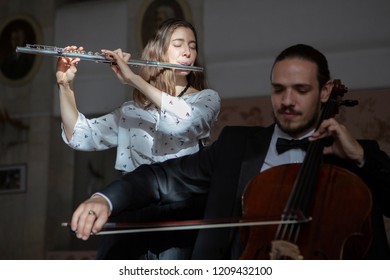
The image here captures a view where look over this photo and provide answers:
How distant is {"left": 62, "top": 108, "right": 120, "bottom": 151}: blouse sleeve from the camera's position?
2.73 m

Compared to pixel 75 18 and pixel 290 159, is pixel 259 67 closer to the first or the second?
pixel 290 159

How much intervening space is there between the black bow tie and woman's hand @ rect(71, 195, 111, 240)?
1.95ft

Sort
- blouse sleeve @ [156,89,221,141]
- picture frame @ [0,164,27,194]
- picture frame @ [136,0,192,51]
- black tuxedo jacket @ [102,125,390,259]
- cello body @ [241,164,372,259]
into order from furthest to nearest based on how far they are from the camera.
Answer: picture frame @ [0,164,27,194]
picture frame @ [136,0,192,51]
blouse sleeve @ [156,89,221,141]
black tuxedo jacket @ [102,125,390,259]
cello body @ [241,164,372,259]

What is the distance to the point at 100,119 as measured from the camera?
2.77 metres

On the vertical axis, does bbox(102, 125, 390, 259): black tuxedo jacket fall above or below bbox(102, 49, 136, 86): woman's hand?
below

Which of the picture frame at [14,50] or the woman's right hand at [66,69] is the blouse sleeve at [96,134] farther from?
the picture frame at [14,50]

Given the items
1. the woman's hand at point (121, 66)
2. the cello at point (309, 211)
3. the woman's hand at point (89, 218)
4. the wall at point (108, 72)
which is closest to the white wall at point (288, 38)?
the wall at point (108, 72)

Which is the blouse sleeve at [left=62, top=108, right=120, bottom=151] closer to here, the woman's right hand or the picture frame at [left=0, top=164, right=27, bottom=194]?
the woman's right hand

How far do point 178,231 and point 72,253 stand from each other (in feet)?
2.76

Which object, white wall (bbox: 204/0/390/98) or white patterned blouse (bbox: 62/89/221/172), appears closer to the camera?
white patterned blouse (bbox: 62/89/221/172)

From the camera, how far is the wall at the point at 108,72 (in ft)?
9.14

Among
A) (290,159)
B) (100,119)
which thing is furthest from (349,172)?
(100,119)

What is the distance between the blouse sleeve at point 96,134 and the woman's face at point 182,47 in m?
0.31

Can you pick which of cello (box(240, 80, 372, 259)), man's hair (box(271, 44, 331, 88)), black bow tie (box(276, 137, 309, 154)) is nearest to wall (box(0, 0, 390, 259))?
man's hair (box(271, 44, 331, 88))
